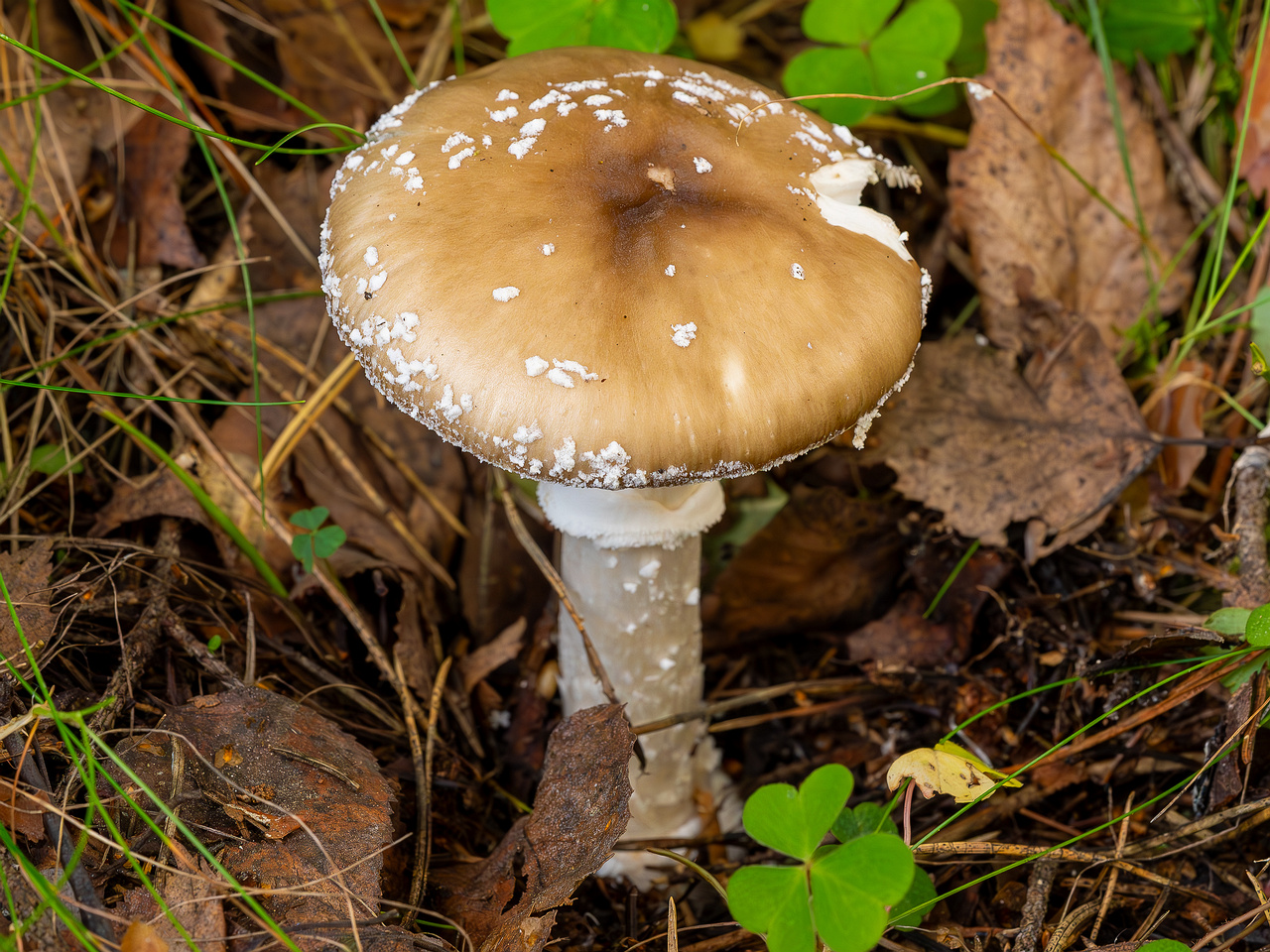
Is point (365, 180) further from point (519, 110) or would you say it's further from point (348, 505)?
point (348, 505)

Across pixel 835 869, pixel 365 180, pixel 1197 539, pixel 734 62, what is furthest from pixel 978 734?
pixel 734 62

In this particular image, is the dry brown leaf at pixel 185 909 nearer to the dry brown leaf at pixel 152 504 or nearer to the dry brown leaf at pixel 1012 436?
the dry brown leaf at pixel 152 504

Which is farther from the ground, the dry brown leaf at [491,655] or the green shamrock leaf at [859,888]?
the green shamrock leaf at [859,888]

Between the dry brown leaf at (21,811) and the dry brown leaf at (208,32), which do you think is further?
the dry brown leaf at (208,32)

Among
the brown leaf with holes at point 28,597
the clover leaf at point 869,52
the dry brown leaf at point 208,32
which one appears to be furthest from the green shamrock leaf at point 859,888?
the dry brown leaf at point 208,32

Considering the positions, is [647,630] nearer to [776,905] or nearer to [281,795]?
[776,905]

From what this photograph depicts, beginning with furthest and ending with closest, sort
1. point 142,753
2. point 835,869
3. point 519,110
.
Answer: point 519,110
point 142,753
point 835,869
